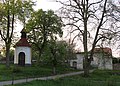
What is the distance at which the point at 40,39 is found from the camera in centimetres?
6378

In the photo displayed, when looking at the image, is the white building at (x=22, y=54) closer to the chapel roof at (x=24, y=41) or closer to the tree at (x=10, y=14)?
the chapel roof at (x=24, y=41)

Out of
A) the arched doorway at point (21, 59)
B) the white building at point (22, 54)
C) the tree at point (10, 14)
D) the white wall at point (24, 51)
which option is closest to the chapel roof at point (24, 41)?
the white building at point (22, 54)

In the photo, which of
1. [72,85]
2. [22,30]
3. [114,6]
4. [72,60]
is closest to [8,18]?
[22,30]

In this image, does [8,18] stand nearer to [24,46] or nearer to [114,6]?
[24,46]

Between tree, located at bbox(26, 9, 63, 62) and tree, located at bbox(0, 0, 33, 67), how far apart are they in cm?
1246

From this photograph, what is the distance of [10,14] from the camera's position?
48.0m

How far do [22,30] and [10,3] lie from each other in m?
13.3

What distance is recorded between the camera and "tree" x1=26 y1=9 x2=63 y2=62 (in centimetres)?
6212

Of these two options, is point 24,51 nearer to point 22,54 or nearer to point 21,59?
point 22,54

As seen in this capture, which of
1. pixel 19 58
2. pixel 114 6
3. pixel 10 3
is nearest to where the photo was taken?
pixel 114 6

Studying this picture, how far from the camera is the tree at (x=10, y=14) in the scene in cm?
4681

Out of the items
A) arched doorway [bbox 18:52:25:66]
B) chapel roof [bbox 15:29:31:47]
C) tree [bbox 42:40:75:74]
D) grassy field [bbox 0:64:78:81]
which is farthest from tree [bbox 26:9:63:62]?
grassy field [bbox 0:64:78:81]

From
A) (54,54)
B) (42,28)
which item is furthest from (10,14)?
(42,28)

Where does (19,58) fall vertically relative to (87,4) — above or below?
below
